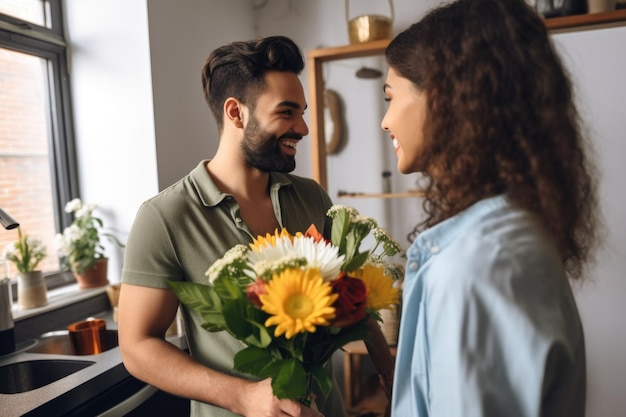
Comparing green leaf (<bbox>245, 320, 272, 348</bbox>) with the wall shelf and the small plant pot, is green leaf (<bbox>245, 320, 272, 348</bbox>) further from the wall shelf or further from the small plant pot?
the wall shelf

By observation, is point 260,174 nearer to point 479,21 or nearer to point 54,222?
point 479,21

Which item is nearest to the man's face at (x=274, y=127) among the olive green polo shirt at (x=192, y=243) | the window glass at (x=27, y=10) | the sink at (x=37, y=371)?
the olive green polo shirt at (x=192, y=243)

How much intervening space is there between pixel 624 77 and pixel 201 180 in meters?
1.72

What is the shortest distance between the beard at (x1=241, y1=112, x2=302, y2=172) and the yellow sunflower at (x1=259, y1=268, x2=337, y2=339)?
0.60m

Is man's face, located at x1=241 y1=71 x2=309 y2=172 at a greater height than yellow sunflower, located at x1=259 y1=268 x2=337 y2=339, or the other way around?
man's face, located at x1=241 y1=71 x2=309 y2=172

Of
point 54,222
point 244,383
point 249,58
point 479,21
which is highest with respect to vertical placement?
point 249,58

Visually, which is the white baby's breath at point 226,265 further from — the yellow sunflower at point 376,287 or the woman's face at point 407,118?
the woman's face at point 407,118

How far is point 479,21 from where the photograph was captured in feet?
2.40

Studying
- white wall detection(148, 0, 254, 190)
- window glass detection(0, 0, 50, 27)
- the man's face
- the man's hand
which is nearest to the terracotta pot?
white wall detection(148, 0, 254, 190)

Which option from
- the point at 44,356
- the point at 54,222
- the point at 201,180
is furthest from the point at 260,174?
the point at 54,222

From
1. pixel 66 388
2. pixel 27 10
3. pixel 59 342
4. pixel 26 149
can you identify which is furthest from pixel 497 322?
pixel 27 10

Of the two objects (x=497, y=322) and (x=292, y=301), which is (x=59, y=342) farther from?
(x=497, y=322)

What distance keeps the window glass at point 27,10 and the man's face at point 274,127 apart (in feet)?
4.25

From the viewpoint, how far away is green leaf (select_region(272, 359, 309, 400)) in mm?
761
